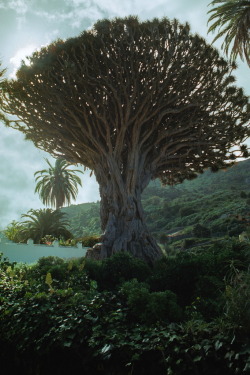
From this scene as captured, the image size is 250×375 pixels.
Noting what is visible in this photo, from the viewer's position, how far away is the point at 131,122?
14.6m

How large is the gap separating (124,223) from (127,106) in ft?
18.1

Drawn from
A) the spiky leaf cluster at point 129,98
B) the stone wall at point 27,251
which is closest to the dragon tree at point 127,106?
the spiky leaf cluster at point 129,98

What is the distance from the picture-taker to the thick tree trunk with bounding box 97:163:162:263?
13.7 meters

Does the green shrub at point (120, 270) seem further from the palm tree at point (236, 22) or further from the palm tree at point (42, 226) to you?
the palm tree at point (42, 226)

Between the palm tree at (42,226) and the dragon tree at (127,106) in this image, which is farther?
the palm tree at (42,226)

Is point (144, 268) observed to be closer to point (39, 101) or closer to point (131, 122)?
point (131, 122)

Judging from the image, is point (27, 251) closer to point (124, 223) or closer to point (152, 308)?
point (124, 223)

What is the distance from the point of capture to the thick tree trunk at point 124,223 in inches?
539

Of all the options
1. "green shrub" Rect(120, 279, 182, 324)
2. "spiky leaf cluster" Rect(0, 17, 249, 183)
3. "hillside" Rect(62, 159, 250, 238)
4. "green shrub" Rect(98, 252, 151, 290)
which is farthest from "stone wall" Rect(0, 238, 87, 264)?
"hillside" Rect(62, 159, 250, 238)

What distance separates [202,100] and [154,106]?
98.4 inches

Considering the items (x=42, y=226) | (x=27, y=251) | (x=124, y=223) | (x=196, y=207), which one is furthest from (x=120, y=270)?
(x=196, y=207)

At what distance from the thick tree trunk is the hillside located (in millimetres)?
23362

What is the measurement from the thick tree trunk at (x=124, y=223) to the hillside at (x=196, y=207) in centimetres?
2336

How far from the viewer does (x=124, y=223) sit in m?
14.3
